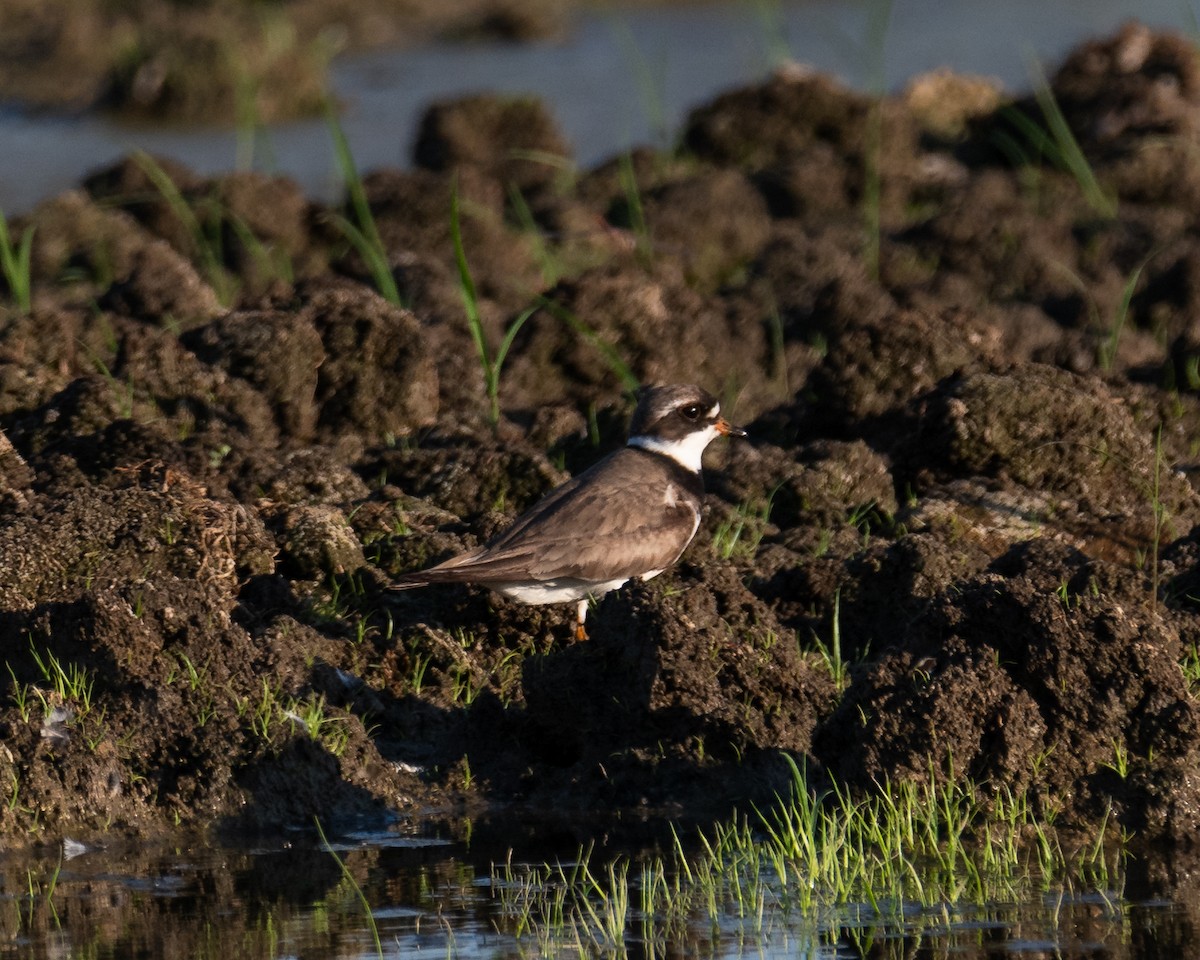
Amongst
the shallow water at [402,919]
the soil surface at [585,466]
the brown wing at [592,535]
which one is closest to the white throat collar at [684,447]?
the soil surface at [585,466]

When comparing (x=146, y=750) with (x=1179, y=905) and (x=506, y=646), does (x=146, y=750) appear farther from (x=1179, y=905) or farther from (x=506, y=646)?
(x=1179, y=905)

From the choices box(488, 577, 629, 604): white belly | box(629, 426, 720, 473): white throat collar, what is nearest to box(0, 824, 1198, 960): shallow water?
box(488, 577, 629, 604): white belly

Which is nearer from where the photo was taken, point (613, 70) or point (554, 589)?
point (554, 589)

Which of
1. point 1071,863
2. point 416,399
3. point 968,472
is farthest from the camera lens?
point 416,399

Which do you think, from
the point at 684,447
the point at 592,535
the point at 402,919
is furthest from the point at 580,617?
the point at 402,919

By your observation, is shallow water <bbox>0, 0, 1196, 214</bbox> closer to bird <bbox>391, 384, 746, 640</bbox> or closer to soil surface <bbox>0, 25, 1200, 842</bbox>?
soil surface <bbox>0, 25, 1200, 842</bbox>

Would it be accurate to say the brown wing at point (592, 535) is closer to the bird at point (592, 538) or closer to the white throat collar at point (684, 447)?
the bird at point (592, 538)

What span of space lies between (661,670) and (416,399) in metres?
3.41

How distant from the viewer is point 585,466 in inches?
401

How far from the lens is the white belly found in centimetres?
812

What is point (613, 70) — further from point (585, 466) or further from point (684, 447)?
point (684, 447)

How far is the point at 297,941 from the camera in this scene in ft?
19.8

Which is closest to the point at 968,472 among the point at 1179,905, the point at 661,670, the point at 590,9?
the point at 661,670

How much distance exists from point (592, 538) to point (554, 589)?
0.27 metres
